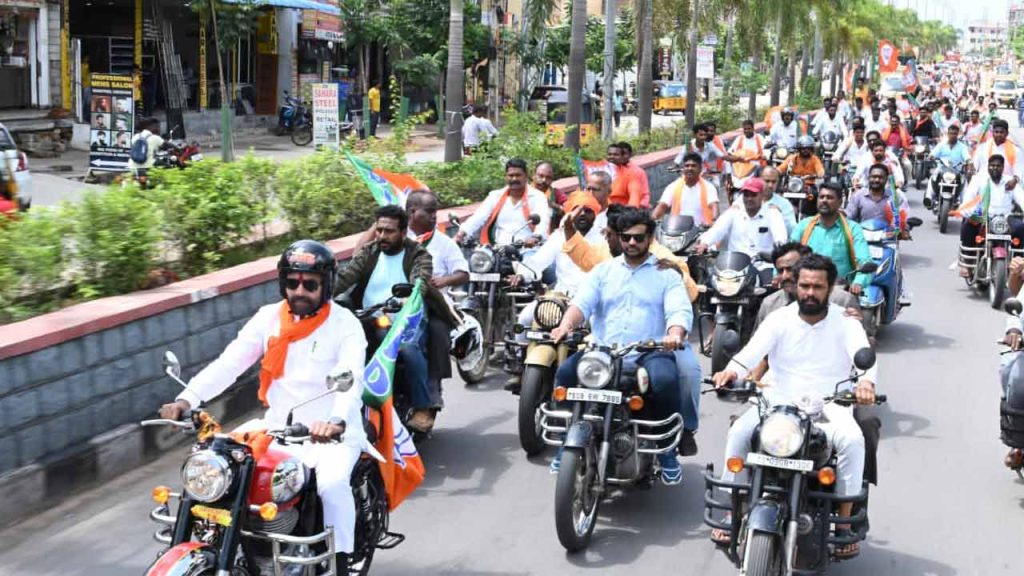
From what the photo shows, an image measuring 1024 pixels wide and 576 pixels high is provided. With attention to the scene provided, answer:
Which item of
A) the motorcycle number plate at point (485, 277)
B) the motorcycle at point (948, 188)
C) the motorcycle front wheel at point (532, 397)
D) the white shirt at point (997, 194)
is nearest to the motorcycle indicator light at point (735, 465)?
the motorcycle front wheel at point (532, 397)

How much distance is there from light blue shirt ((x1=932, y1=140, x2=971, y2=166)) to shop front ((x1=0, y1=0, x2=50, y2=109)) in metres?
17.5

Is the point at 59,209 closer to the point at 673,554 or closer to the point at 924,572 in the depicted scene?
the point at 673,554

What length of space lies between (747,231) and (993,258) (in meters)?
4.29

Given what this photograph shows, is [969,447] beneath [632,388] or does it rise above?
beneath

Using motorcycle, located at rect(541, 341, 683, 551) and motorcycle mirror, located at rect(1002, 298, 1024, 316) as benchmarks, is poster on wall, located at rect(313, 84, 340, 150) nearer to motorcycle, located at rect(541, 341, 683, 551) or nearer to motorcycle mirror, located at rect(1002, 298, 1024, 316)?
motorcycle, located at rect(541, 341, 683, 551)

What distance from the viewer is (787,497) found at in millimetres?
5617

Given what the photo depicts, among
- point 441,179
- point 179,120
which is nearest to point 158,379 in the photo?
point 441,179

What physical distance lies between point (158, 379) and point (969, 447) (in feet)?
17.5

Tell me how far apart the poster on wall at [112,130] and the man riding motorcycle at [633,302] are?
1670cm

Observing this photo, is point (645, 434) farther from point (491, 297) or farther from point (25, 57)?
point (25, 57)

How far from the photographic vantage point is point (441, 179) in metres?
15.1

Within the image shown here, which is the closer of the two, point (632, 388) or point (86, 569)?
point (86, 569)

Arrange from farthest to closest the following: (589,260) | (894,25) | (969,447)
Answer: (894,25), (589,260), (969,447)

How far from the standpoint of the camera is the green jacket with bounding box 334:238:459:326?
8.27m
